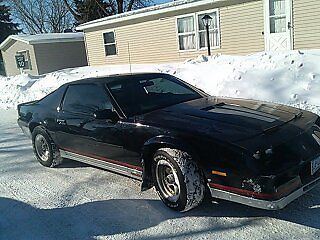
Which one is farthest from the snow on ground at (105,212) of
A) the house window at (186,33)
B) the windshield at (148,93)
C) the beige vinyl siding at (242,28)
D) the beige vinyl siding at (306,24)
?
the house window at (186,33)

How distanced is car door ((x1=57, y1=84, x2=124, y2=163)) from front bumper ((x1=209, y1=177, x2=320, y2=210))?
1.38 m

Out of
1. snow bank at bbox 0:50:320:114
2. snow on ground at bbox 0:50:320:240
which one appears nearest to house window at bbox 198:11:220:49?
snow bank at bbox 0:50:320:114

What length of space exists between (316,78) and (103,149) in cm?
552

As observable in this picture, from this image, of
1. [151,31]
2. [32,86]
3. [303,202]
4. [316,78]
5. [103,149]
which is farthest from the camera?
[151,31]

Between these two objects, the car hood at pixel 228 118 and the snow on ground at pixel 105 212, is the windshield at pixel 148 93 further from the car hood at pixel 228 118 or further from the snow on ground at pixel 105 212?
the snow on ground at pixel 105 212

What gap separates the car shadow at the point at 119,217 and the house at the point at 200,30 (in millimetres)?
10184

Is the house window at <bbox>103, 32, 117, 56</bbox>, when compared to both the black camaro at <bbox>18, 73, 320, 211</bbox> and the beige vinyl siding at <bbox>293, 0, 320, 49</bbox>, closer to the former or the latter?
the beige vinyl siding at <bbox>293, 0, 320, 49</bbox>

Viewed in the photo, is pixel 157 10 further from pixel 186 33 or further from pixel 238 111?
pixel 238 111

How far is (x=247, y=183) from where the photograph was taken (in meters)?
2.91

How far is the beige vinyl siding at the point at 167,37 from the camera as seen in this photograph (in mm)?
13391

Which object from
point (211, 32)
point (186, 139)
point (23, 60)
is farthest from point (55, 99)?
point (23, 60)

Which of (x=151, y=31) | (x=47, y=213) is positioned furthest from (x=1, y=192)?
(x=151, y=31)

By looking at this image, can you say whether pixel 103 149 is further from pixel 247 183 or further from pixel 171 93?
pixel 247 183

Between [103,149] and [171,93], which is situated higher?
[171,93]
